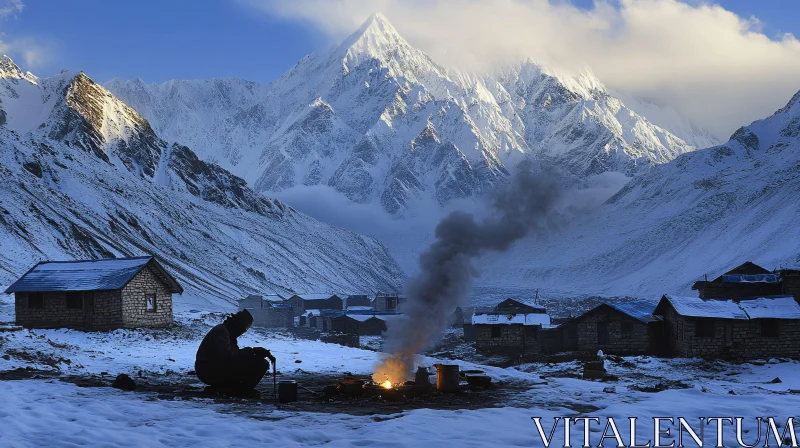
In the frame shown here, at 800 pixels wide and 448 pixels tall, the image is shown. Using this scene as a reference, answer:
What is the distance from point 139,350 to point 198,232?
140042mm

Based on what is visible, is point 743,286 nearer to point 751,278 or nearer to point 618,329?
point 751,278

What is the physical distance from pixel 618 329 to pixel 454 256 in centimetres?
2384

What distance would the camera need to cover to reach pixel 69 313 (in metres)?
49.8

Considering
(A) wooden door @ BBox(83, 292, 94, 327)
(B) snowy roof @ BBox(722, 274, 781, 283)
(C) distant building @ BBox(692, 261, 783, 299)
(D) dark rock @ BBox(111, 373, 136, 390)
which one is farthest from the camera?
(B) snowy roof @ BBox(722, 274, 781, 283)

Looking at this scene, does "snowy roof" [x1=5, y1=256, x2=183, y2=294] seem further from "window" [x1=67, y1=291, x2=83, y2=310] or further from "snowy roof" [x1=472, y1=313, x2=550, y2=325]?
"snowy roof" [x1=472, y1=313, x2=550, y2=325]

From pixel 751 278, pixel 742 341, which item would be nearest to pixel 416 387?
pixel 742 341

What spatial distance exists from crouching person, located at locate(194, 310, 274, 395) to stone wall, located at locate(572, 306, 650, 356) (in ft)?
115

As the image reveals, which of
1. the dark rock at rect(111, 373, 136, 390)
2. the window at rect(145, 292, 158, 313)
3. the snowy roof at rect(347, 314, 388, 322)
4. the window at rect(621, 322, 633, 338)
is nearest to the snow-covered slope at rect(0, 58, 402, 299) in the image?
the snowy roof at rect(347, 314, 388, 322)

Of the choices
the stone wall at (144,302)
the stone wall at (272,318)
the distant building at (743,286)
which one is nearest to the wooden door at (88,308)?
the stone wall at (144,302)

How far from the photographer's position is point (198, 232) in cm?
17712

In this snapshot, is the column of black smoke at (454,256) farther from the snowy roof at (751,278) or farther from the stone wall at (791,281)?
the snowy roof at (751,278)

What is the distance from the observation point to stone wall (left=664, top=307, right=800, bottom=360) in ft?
162

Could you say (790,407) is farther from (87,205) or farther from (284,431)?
(87,205)

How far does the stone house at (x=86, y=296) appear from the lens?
1944 inches
